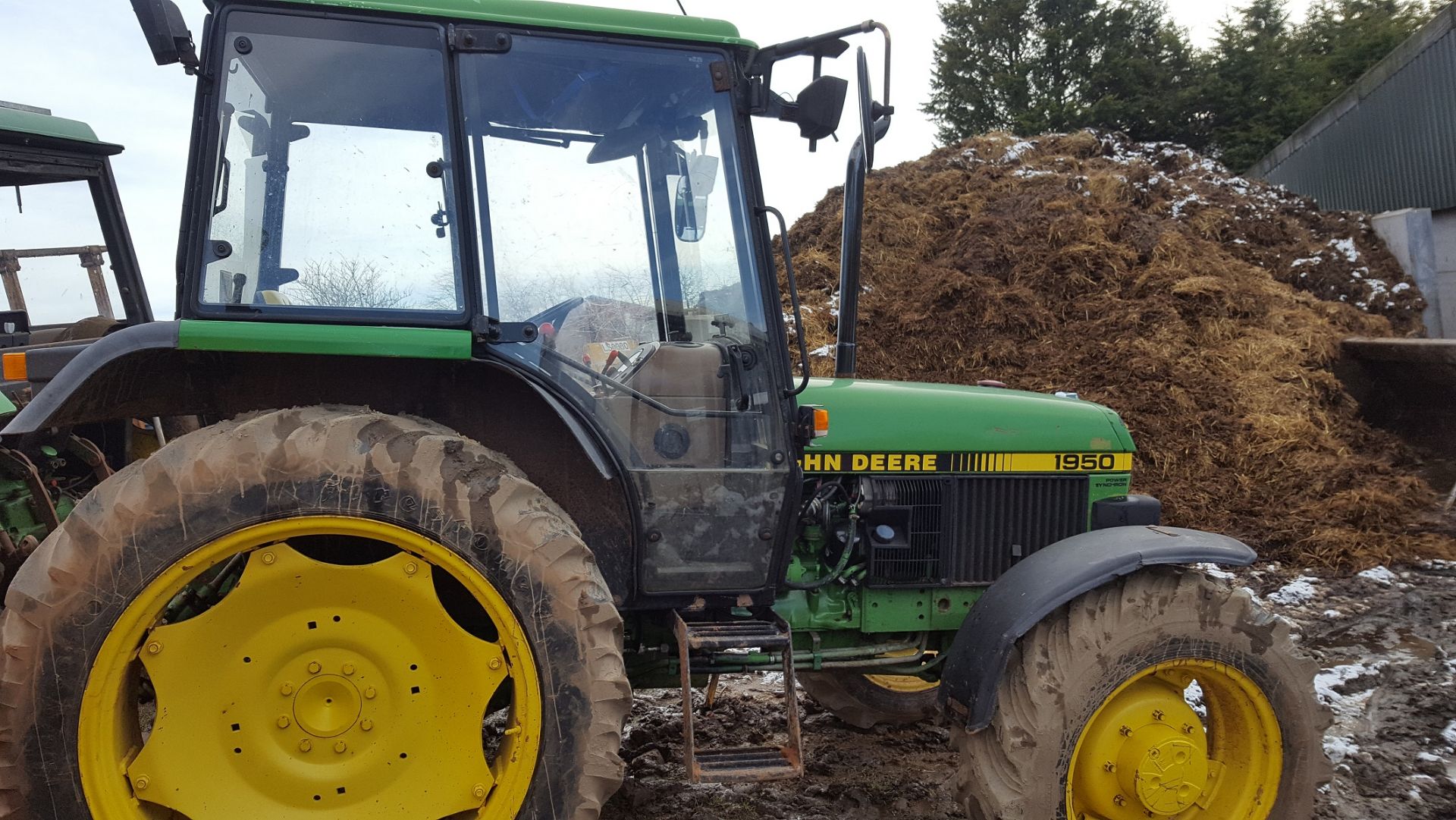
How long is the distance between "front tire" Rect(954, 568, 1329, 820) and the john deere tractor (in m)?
0.01

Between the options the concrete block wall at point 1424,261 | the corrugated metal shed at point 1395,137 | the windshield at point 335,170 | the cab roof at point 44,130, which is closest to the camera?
the windshield at point 335,170

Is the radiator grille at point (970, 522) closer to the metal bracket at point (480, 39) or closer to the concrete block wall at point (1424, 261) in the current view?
the metal bracket at point (480, 39)

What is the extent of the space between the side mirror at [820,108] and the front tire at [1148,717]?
1590 mm

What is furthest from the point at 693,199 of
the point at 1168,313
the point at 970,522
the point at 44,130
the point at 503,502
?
the point at 1168,313

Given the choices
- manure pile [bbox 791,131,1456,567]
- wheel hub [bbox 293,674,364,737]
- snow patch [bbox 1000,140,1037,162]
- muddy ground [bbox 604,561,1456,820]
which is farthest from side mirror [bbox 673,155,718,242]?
snow patch [bbox 1000,140,1037,162]

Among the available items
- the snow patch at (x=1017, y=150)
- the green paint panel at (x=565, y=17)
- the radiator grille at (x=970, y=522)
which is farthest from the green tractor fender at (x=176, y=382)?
the snow patch at (x=1017, y=150)

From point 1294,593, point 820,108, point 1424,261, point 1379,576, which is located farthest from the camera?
point 1424,261

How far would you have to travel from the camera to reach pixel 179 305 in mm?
2471

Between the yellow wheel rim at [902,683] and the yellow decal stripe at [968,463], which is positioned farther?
the yellow wheel rim at [902,683]

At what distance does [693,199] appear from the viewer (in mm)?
2955

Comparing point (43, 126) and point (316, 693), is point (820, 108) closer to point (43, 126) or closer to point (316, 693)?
point (316, 693)

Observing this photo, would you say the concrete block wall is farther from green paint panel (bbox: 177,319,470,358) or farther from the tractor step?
green paint panel (bbox: 177,319,470,358)

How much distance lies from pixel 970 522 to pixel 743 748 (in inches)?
45.1

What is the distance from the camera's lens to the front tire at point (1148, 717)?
2900 millimetres
